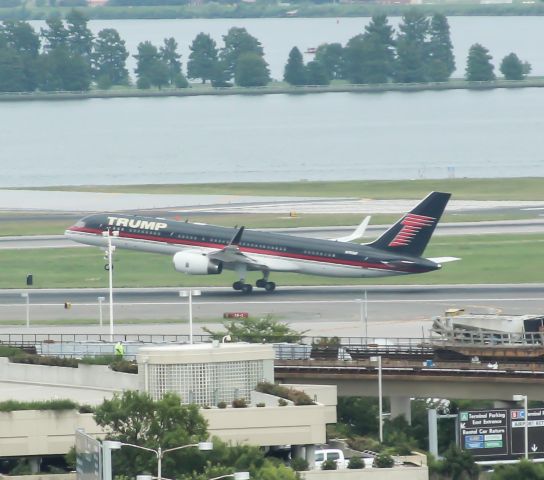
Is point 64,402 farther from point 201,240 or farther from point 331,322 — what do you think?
point 201,240

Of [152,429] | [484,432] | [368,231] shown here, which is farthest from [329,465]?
[368,231]

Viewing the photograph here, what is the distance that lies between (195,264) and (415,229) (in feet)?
48.7

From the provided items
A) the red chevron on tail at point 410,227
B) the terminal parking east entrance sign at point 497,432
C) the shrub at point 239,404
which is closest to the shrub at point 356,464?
the shrub at point 239,404

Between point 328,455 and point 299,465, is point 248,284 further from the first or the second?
point 299,465

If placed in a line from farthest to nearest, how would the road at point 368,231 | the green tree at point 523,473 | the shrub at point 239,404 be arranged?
the road at point 368,231 → the green tree at point 523,473 → the shrub at point 239,404

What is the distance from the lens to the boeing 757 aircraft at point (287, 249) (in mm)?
119188

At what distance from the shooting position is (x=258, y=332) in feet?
307

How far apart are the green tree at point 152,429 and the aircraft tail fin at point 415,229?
55225 millimetres

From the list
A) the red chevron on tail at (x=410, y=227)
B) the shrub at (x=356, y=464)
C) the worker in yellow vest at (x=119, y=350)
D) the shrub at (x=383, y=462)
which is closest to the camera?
the shrub at (x=356, y=464)

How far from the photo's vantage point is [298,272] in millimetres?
123312

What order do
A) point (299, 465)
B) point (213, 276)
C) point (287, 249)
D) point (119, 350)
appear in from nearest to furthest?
1. point (299, 465)
2. point (119, 350)
3. point (287, 249)
4. point (213, 276)

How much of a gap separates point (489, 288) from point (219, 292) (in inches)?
704

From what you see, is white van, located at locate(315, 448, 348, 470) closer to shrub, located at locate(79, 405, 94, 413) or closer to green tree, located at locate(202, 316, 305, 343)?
shrub, located at locate(79, 405, 94, 413)

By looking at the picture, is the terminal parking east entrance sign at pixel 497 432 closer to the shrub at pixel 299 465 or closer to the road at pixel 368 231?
the shrub at pixel 299 465
